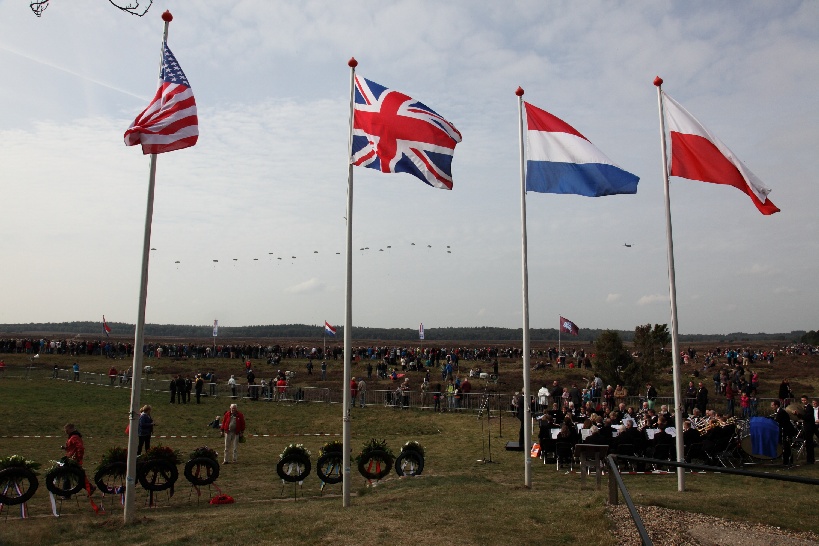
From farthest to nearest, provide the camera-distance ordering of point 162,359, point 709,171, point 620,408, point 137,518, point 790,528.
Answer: point 162,359 < point 620,408 < point 709,171 < point 137,518 < point 790,528

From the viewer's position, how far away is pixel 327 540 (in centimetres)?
886

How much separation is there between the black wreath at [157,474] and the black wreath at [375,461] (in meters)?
3.80

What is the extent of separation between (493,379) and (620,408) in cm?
2503

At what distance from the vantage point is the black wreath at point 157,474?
12.9 meters

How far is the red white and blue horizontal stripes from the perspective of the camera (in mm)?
12453

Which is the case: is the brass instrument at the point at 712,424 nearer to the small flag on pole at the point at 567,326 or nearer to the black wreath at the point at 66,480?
the black wreath at the point at 66,480

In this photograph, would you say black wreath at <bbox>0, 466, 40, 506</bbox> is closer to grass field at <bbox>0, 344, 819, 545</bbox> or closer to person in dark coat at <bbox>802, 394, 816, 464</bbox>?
grass field at <bbox>0, 344, 819, 545</bbox>

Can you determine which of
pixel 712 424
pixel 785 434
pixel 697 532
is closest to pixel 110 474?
pixel 697 532

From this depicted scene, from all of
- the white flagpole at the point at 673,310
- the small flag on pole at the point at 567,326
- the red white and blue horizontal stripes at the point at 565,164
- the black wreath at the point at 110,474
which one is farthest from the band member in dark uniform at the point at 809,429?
the small flag on pole at the point at 567,326

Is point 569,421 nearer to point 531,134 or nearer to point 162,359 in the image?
point 531,134

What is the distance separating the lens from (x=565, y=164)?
12680 millimetres

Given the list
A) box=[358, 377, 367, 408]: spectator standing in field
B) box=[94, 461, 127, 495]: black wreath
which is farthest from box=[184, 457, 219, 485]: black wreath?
box=[358, 377, 367, 408]: spectator standing in field

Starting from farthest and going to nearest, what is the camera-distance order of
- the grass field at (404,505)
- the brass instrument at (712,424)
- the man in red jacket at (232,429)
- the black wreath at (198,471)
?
the man in red jacket at (232,429) < the brass instrument at (712,424) < the black wreath at (198,471) < the grass field at (404,505)

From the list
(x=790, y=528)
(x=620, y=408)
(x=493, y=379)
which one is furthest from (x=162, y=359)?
(x=790, y=528)
